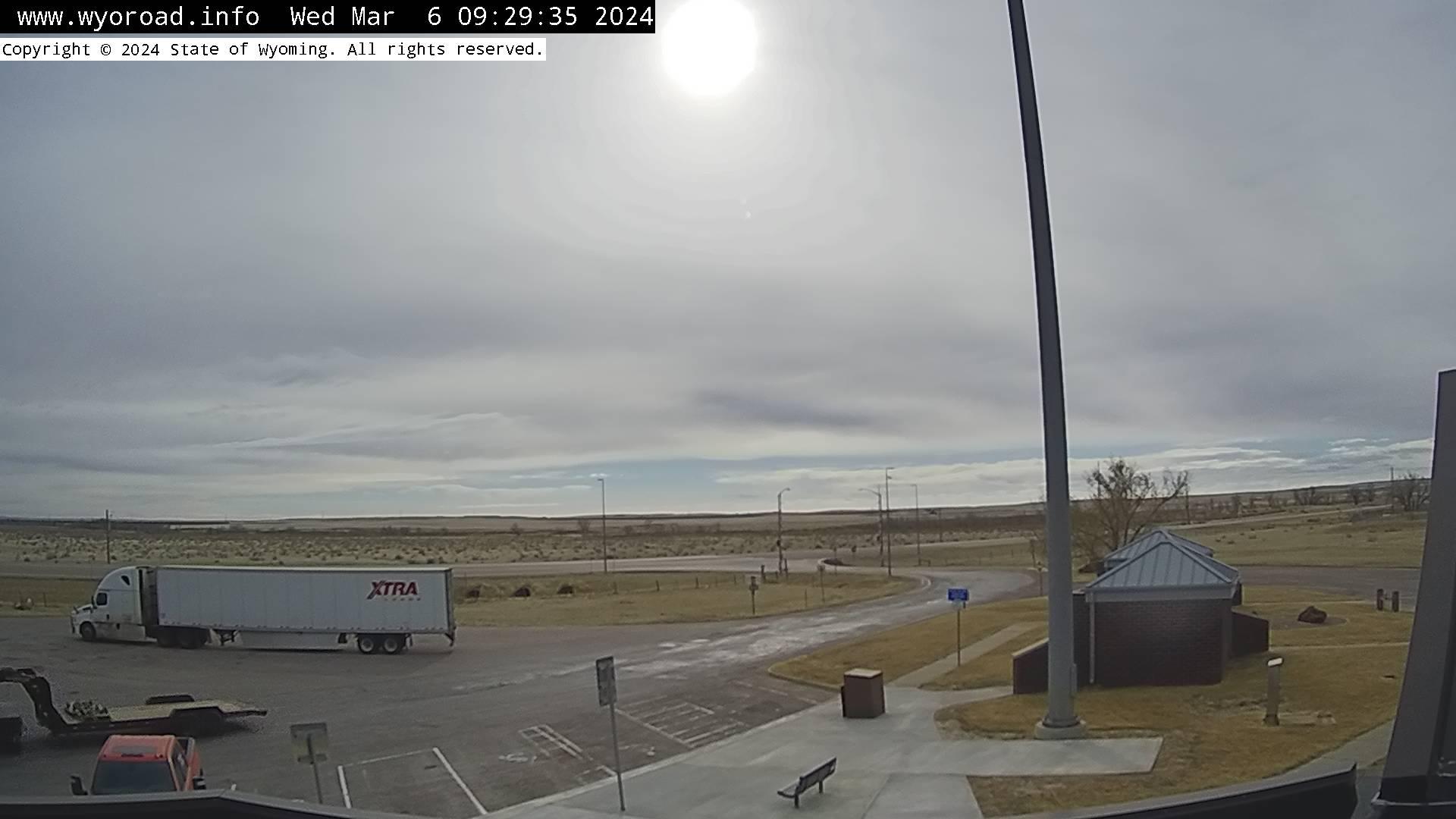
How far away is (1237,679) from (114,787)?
71.7 ft

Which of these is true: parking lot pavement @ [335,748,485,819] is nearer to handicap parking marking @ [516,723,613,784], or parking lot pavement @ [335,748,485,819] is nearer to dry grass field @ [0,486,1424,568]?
handicap parking marking @ [516,723,613,784]

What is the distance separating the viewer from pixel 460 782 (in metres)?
18.5

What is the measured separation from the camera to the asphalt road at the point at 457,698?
63.0 ft

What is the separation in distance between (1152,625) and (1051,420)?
872cm

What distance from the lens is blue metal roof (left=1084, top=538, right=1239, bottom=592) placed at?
926 inches

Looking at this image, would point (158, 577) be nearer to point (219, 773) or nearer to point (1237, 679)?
point (219, 773)

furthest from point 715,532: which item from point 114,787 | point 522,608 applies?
point 114,787

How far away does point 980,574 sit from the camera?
231 feet

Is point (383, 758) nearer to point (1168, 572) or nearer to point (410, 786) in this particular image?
point (410, 786)

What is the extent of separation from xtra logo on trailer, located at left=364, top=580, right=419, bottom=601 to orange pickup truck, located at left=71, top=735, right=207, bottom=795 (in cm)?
2622

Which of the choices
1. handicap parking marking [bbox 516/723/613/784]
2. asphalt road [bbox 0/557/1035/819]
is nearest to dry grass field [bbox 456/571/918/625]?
asphalt road [bbox 0/557/1035/819]

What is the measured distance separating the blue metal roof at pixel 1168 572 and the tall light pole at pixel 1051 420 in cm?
633

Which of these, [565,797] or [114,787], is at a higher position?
[114,787]

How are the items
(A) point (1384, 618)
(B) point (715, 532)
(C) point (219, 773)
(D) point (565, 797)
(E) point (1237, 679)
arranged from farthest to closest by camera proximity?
1. (B) point (715, 532)
2. (A) point (1384, 618)
3. (E) point (1237, 679)
4. (C) point (219, 773)
5. (D) point (565, 797)
